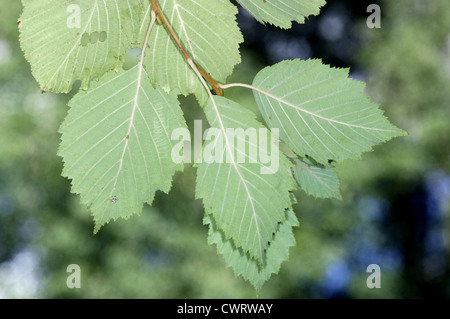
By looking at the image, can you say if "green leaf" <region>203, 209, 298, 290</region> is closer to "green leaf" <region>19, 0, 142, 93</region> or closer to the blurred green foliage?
"green leaf" <region>19, 0, 142, 93</region>

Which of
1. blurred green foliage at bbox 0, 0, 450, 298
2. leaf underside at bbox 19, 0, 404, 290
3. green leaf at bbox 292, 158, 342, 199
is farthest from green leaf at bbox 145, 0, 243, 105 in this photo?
blurred green foliage at bbox 0, 0, 450, 298

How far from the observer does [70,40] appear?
337mm

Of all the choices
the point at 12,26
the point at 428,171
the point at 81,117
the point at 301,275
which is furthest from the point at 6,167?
the point at 81,117

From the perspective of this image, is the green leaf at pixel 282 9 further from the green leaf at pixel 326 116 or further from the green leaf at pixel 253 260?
the green leaf at pixel 253 260

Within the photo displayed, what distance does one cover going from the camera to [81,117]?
34 centimetres

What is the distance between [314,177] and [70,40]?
0.25 m

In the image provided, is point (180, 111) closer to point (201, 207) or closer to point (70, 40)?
point (70, 40)

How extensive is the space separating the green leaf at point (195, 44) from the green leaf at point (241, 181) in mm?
29

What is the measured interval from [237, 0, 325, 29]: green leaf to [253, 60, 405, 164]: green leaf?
0.04 metres

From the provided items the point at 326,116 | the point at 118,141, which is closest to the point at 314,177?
the point at 326,116

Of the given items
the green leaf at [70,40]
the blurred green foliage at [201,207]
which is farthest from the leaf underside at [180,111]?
the blurred green foliage at [201,207]

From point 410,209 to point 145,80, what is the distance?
7.69 m

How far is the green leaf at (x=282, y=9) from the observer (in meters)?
0.38

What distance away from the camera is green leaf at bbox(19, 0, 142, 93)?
0.33 meters
